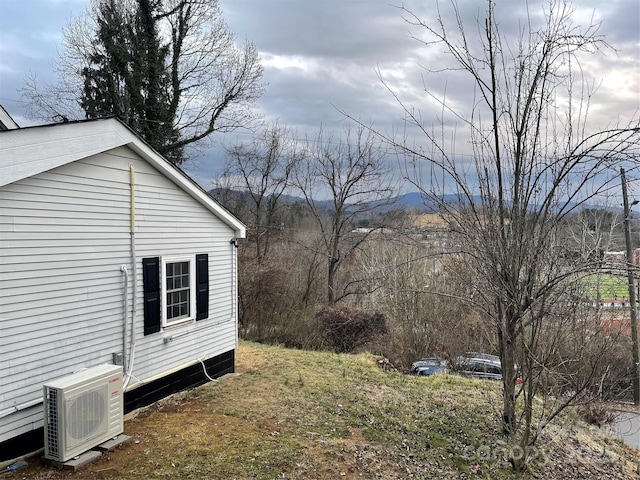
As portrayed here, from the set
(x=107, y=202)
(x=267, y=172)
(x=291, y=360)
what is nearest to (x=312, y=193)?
(x=267, y=172)

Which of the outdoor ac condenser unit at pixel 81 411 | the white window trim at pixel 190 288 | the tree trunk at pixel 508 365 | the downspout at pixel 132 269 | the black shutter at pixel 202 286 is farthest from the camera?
the black shutter at pixel 202 286

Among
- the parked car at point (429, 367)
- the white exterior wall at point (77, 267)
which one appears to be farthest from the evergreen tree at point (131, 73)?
the parked car at point (429, 367)

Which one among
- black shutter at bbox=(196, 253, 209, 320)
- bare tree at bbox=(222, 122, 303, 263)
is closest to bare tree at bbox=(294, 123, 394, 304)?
bare tree at bbox=(222, 122, 303, 263)

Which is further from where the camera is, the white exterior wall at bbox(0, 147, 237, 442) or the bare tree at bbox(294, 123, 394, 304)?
the bare tree at bbox(294, 123, 394, 304)

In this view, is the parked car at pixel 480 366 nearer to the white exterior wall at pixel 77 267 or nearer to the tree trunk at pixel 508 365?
the tree trunk at pixel 508 365

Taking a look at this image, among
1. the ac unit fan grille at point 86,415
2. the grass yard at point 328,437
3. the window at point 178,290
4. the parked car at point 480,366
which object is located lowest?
the parked car at point 480,366

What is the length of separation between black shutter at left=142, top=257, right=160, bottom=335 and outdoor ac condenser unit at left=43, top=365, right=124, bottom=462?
1.15 meters

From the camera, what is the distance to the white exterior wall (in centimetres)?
478

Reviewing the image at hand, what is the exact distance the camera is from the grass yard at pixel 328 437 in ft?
16.5

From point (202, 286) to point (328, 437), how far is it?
132 inches

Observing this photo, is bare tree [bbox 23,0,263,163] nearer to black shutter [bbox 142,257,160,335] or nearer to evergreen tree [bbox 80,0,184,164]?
evergreen tree [bbox 80,0,184,164]

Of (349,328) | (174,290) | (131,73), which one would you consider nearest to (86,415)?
(174,290)

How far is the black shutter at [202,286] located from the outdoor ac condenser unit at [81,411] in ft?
7.67

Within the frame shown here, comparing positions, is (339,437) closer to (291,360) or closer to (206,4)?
(291,360)
